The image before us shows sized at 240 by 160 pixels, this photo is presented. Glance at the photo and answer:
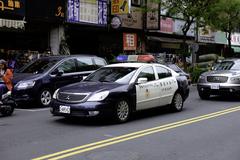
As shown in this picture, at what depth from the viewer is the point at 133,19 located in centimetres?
2928

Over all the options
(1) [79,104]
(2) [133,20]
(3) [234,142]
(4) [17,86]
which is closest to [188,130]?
(3) [234,142]

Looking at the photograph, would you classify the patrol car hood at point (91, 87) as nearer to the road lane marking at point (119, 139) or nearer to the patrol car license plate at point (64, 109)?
the patrol car license plate at point (64, 109)

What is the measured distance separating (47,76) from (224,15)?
71.3 ft

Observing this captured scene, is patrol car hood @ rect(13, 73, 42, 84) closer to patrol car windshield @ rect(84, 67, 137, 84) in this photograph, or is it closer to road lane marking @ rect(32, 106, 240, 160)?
patrol car windshield @ rect(84, 67, 137, 84)

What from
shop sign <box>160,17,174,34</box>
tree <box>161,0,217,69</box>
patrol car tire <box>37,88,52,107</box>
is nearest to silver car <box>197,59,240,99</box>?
patrol car tire <box>37,88,52,107</box>

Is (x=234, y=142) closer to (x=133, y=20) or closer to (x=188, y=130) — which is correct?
(x=188, y=130)

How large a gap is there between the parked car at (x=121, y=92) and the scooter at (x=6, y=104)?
6.03ft

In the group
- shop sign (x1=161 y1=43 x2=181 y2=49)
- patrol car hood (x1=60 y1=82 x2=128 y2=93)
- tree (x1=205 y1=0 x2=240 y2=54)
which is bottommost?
patrol car hood (x1=60 y1=82 x2=128 y2=93)

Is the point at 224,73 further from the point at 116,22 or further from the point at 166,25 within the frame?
the point at 166,25

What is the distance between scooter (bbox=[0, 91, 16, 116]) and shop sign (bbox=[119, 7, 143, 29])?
1619 centimetres

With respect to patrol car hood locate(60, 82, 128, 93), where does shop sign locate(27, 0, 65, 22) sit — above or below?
above

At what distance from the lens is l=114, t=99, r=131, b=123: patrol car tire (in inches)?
418

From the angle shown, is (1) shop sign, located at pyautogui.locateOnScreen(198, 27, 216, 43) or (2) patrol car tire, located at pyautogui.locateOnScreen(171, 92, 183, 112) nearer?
(2) patrol car tire, located at pyautogui.locateOnScreen(171, 92, 183, 112)

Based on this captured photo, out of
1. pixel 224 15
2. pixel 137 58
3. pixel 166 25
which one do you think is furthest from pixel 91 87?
pixel 224 15
